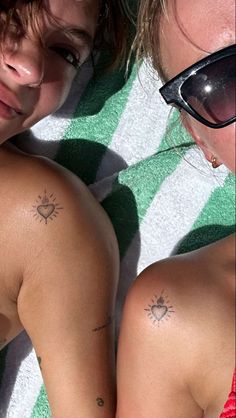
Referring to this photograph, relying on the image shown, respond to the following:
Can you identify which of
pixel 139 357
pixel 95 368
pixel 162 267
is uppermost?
pixel 162 267

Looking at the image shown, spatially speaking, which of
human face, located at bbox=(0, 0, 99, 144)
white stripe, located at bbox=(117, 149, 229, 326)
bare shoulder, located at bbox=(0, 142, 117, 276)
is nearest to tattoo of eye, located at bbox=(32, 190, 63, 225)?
bare shoulder, located at bbox=(0, 142, 117, 276)

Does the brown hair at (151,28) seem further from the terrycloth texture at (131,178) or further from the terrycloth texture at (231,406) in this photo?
the terrycloth texture at (231,406)

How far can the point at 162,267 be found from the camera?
5.65 ft

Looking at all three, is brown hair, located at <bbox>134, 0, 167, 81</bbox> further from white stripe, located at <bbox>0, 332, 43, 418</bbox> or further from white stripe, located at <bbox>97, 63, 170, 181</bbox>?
white stripe, located at <bbox>0, 332, 43, 418</bbox>

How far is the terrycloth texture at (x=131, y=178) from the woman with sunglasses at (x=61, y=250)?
131mm

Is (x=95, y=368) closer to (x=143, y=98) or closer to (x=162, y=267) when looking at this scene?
(x=162, y=267)

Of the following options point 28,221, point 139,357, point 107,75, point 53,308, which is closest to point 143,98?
point 107,75

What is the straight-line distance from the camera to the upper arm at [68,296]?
72.7 inches

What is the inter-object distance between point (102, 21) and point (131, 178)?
458mm

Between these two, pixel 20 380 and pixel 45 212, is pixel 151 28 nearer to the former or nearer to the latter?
pixel 45 212

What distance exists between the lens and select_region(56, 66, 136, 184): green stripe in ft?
7.02

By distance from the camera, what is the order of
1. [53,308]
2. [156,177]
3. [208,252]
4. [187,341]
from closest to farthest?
[187,341] < [208,252] < [53,308] < [156,177]

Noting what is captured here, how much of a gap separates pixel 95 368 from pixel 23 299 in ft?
0.86

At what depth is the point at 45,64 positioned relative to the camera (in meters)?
1.75
